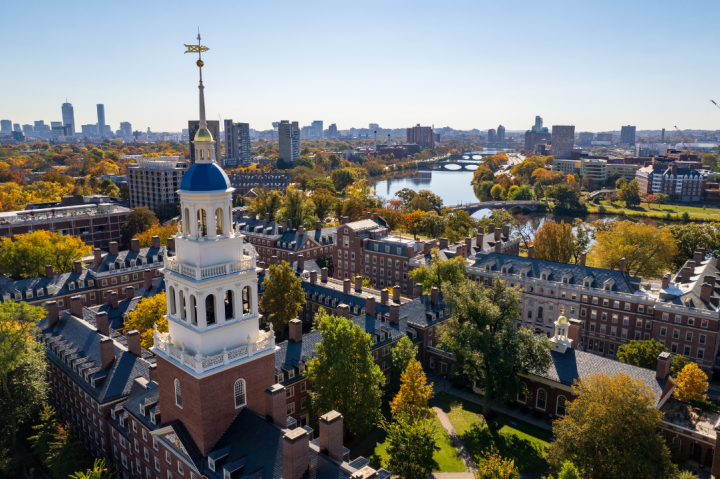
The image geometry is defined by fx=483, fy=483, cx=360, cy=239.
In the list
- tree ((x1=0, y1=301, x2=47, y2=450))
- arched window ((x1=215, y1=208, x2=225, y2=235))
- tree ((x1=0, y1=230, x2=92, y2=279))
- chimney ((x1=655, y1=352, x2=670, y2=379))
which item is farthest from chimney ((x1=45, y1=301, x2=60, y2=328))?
chimney ((x1=655, y1=352, x2=670, y2=379))

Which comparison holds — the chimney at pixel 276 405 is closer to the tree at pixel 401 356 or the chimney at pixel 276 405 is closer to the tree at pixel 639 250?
the tree at pixel 401 356

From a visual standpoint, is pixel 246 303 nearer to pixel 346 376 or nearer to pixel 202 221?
pixel 202 221

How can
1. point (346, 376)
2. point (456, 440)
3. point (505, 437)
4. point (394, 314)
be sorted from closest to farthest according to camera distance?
point (346, 376), point (456, 440), point (505, 437), point (394, 314)

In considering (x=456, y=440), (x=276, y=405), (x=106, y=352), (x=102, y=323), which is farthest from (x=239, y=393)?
(x=102, y=323)

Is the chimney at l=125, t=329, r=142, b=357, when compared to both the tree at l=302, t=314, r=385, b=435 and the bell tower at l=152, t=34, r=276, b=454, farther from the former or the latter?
the tree at l=302, t=314, r=385, b=435

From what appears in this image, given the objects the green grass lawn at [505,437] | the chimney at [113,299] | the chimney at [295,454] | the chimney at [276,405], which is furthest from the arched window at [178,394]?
the chimney at [113,299]

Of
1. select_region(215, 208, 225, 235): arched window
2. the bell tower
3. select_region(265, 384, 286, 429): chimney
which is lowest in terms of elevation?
select_region(265, 384, 286, 429): chimney

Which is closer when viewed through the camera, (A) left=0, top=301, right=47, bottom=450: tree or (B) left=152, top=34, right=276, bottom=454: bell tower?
(B) left=152, top=34, right=276, bottom=454: bell tower
